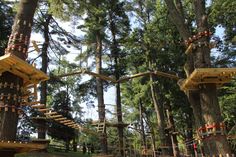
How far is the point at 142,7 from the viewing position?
86.8 ft

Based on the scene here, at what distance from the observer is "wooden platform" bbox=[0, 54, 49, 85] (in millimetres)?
6735

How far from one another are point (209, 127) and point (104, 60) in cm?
1776

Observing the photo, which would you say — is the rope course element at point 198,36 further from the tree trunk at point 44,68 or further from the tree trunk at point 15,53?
the tree trunk at point 44,68

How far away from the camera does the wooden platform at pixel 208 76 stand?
8.36 metres

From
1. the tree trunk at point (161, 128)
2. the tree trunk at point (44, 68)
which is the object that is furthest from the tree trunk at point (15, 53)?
the tree trunk at point (161, 128)

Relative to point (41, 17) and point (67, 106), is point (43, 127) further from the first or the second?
point (67, 106)

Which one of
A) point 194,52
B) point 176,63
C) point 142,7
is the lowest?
point 194,52

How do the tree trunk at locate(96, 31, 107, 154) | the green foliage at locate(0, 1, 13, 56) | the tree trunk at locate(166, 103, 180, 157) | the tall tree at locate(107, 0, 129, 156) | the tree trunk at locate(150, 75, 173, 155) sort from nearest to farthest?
1. the tree trunk at locate(96, 31, 107, 154)
2. the tree trunk at locate(150, 75, 173, 155)
3. the tree trunk at locate(166, 103, 180, 157)
4. the green foliage at locate(0, 1, 13, 56)
5. the tall tree at locate(107, 0, 129, 156)

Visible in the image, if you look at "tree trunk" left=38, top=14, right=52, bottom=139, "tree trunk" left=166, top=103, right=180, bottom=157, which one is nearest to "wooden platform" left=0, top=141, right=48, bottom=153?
"tree trunk" left=38, top=14, right=52, bottom=139

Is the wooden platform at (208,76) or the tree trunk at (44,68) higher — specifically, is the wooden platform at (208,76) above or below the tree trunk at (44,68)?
below

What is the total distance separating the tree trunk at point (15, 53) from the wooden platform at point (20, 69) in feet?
0.50

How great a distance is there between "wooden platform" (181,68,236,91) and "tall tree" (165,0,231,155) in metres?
0.17

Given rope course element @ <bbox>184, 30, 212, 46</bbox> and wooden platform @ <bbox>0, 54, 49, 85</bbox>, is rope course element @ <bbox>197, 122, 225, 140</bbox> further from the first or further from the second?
wooden platform @ <bbox>0, 54, 49, 85</bbox>

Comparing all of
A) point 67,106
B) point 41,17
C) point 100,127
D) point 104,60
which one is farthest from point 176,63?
point 67,106
